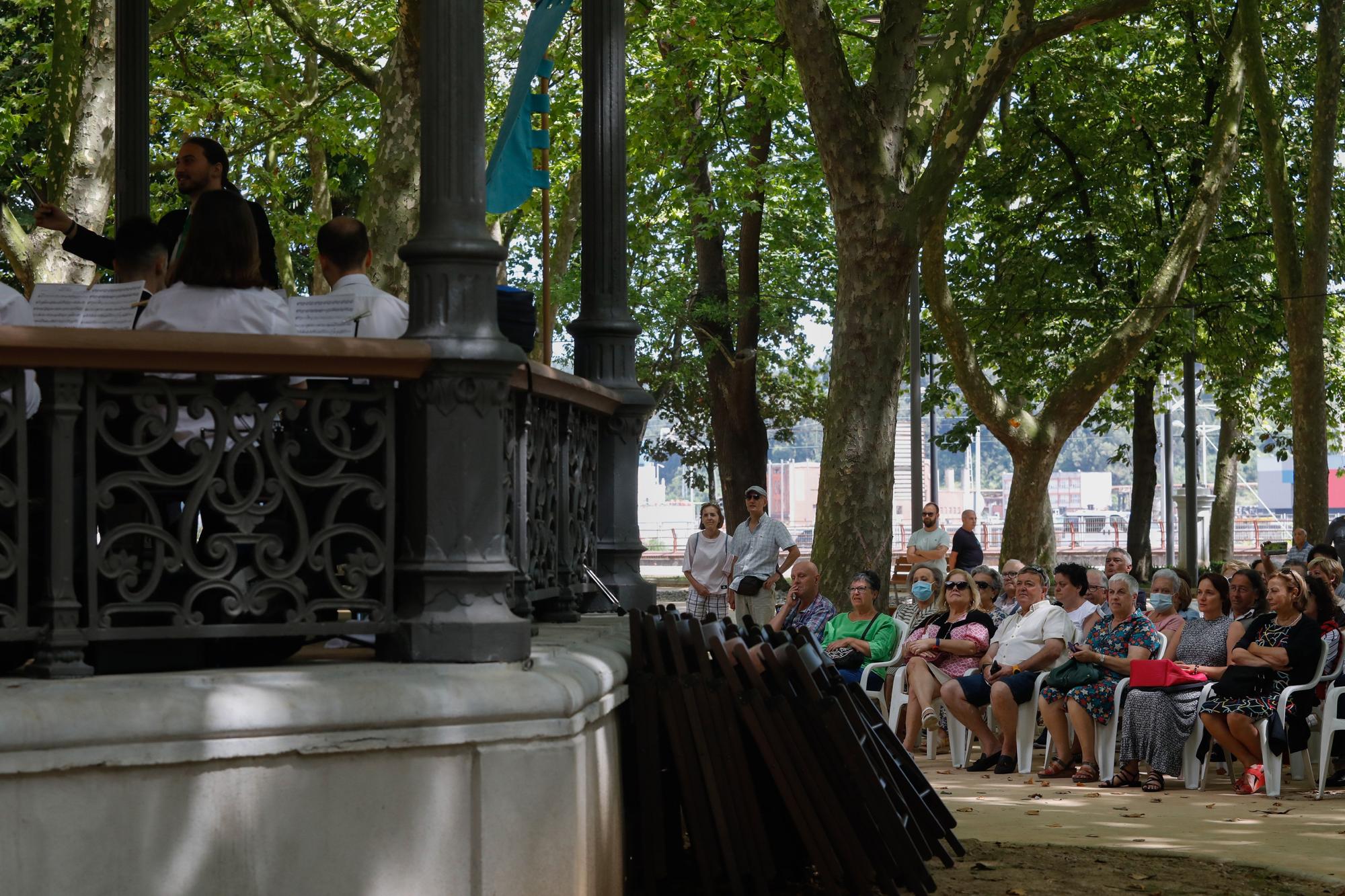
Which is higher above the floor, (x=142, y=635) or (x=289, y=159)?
(x=289, y=159)

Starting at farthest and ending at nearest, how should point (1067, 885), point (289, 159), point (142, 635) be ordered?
point (289, 159), point (1067, 885), point (142, 635)

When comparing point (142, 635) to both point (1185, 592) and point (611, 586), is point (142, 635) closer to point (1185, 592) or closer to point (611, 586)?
point (611, 586)

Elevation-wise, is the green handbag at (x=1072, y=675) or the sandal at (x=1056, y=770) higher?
the green handbag at (x=1072, y=675)

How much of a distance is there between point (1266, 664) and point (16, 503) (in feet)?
27.6

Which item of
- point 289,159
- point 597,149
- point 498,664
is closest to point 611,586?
point 597,149

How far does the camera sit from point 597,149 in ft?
26.2

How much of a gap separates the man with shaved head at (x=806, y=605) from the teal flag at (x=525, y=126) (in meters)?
5.42

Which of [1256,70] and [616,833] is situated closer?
[616,833]

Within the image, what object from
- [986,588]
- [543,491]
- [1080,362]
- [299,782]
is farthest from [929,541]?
[299,782]

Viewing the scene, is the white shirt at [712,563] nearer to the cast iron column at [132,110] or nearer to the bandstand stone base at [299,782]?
the cast iron column at [132,110]

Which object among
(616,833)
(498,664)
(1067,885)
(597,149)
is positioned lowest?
(1067,885)

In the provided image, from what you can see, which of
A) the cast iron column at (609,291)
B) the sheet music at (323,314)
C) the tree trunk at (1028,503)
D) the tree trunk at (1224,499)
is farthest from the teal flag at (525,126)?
the tree trunk at (1224,499)

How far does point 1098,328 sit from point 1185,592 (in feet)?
53.9

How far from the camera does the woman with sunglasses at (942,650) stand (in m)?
13.0
